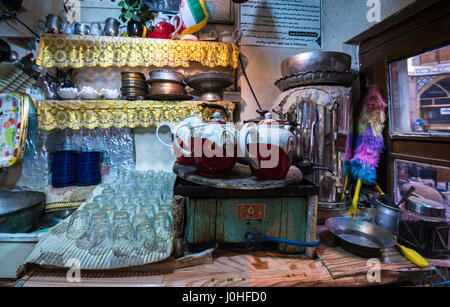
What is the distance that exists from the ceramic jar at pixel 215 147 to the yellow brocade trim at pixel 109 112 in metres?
1.13

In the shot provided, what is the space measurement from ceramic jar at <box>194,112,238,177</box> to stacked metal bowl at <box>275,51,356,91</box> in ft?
3.18

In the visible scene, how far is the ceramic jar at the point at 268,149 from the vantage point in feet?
2.39

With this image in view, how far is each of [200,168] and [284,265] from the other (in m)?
0.49

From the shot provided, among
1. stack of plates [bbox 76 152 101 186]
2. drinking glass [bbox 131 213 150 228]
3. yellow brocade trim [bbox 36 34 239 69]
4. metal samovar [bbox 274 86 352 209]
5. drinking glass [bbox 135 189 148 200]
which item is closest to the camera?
drinking glass [bbox 131 213 150 228]

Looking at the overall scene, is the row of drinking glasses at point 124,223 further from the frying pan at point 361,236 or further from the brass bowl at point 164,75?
the brass bowl at point 164,75

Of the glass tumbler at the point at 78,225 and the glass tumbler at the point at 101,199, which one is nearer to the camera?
the glass tumbler at the point at 78,225

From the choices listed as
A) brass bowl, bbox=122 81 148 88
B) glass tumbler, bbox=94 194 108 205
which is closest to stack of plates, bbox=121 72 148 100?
brass bowl, bbox=122 81 148 88

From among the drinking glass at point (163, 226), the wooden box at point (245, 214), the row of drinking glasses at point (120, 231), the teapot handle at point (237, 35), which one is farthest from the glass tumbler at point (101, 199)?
the teapot handle at point (237, 35)

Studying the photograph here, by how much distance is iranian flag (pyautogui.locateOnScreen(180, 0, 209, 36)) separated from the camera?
184 centimetres

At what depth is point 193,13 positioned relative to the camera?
73.3 inches

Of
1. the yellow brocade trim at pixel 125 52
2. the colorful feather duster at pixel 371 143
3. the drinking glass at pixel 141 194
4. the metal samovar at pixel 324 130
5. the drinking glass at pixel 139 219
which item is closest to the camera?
the drinking glass at pixel 139 219

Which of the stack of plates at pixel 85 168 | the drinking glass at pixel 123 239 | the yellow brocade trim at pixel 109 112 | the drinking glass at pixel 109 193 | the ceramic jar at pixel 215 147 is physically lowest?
the drinking glass at pixel 123 239

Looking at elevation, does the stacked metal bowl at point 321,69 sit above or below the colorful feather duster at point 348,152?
above

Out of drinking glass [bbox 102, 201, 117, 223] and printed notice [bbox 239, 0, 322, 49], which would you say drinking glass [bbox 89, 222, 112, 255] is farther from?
printed notice [bbox 239, 0, 322, 49]
